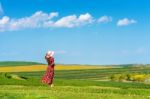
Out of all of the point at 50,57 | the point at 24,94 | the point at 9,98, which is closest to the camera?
the point at 9,98

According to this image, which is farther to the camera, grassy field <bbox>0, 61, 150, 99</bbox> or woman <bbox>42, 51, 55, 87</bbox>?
woman <bbox>42, 51, 55, 87</bbox>

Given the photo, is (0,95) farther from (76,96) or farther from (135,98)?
(135,98)

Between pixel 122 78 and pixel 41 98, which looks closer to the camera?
pixel 41 98

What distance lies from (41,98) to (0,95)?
262 cm

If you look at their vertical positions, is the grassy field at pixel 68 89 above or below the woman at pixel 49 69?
below

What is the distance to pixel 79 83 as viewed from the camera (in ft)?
188

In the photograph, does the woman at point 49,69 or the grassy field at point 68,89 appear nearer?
the grassy field at point 68,89

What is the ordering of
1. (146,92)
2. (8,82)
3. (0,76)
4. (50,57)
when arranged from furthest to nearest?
(0,76) → (8,82) → (50,57) → (146,92)

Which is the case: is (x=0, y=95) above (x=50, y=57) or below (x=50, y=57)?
below

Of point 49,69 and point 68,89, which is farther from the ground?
point 49,69

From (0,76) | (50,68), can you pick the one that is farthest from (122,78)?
(50,68)

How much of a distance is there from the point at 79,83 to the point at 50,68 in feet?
49.7

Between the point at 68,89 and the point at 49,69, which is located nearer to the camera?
the point at 68,89

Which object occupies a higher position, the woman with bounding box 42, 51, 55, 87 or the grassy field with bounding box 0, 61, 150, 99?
the woman with bounding box 42, 51, 55, 87
